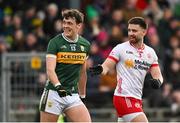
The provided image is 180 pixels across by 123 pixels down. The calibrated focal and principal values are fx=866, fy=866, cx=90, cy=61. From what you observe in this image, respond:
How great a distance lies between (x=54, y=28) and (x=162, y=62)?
8.64 feet

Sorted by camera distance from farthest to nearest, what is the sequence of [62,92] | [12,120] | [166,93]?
[166,93], [12,120], [62,92]

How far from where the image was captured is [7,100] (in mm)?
18391

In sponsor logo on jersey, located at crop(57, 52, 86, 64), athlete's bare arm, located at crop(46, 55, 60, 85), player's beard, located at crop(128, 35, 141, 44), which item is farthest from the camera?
player's beard, located at crop(128, 35, 141, 44)

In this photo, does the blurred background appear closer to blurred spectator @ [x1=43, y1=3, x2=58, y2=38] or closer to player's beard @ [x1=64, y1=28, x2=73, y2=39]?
blurred spectator @ [x1=43, y1=3, x2=58, y2=38]

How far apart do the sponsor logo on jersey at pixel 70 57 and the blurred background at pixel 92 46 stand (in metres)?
5.10

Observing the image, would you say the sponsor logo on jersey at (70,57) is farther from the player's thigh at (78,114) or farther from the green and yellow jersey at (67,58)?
the player's thigh at (78,114)

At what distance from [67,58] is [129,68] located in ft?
2.92

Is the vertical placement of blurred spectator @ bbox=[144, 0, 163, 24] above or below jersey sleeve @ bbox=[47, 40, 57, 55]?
above

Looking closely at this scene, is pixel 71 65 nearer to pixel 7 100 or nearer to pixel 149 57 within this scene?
pixel 149 57

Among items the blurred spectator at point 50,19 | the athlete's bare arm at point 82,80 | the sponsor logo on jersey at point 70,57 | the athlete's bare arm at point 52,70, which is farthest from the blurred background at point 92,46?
the athlete's bare arm at point 52,70

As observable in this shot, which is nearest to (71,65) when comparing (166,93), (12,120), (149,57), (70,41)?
(70,41)

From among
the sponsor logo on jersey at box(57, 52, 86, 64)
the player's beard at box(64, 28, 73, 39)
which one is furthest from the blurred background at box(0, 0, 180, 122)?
the player's beard at box(64, 28, 73, 39)

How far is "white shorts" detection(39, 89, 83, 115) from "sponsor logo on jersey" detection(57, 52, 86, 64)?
473 millimetres

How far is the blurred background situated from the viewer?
1841cm
